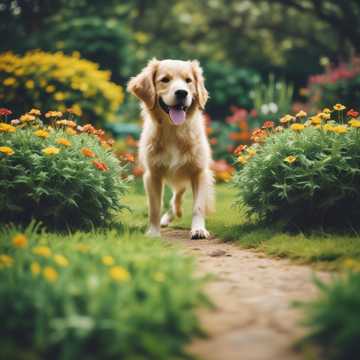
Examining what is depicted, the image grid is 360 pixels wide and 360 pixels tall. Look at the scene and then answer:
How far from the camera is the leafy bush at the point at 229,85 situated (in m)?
14.4

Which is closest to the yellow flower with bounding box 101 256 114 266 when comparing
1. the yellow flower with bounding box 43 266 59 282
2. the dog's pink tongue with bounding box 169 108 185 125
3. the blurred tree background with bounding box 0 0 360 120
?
the yellow flower with bounding box 43 266 59 282

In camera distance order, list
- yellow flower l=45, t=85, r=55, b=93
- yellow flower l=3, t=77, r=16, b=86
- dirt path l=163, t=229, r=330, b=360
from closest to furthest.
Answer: dirt path l=163, t=229, r=330, b=360 → yellow flower l=3, t=77, r=16, b=86 → yellow flower l=45, t=85, r=55, b=93

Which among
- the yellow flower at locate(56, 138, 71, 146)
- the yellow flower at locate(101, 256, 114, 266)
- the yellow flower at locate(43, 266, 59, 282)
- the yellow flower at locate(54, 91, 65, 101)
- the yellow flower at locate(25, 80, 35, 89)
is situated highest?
the yellow flower at locate(25, 80, 35, 89)

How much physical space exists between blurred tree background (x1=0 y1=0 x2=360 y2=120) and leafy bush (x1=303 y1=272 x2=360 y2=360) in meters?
8.89

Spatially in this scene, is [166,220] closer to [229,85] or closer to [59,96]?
[59,96]

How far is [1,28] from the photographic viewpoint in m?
11.2

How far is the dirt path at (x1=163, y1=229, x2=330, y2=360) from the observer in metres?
1.95

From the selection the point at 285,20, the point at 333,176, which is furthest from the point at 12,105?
the point at 285,20

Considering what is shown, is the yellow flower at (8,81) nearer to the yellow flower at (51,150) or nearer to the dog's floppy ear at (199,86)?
the dog's floppy ear at (199,86)

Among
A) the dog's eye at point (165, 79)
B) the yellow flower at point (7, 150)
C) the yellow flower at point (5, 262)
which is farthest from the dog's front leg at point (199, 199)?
the yellow flower at point (5, 262)

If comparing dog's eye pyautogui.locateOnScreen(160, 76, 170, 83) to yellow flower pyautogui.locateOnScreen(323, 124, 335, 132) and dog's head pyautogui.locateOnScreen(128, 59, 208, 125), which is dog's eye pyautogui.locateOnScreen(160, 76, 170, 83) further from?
yellow flower pyautogui.locateOnScreen(323, 124, 335, 132)

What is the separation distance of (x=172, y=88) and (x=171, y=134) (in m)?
0.41

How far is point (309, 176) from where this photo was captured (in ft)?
12.7

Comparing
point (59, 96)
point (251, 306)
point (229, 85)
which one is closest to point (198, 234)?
point (251, 306)
